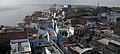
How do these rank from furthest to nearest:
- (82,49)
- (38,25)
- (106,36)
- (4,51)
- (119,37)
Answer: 1. (38,25)
2. (106,36)
3. (119,37)
4. (4,51)
5. (82,49)

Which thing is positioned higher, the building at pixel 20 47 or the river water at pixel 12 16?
the building at pixel 20 47

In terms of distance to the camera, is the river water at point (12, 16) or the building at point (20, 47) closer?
the building at point (20, 47)

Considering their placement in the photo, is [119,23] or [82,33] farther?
[119,23]

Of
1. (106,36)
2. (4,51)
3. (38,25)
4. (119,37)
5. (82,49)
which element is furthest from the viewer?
(38,25)

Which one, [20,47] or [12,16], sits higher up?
[20,47]

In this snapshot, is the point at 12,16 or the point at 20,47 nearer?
the point at 20,47

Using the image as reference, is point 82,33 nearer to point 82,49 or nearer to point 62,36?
point 62,36

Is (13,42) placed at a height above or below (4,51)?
above

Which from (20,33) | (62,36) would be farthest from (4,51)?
(62,36)

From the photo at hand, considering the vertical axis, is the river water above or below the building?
below

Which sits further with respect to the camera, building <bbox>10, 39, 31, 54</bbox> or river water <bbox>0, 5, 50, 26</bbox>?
river water <bbox>0, 5, 50, 26</bbox>
